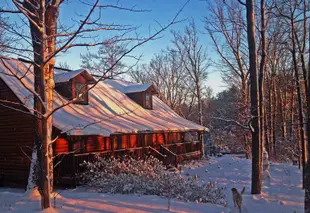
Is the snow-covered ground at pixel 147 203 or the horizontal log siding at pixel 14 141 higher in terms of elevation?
the horizontal log siding at pixel 14 141

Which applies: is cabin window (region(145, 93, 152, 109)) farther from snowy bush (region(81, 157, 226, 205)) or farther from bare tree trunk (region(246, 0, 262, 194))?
bare tree trunk (region(246, 0, 262, 194))

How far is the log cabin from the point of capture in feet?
39.2

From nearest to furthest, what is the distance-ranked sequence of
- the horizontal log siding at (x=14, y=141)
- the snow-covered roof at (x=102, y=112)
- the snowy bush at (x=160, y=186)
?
the snowy bush at (x=160, y=186)
the snow-covered roof at (x=102, y=112)
the horizontal log siding at (x=14, y=141)

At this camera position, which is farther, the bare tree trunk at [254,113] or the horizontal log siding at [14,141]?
the horizontal log siding at [14,141]

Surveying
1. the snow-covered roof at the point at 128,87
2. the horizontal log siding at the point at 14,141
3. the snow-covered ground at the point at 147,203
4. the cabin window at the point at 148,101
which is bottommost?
the snow-covered ground at the point at 147,203

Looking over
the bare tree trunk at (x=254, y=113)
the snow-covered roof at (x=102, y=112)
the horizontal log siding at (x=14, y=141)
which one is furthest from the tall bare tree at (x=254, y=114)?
the horizontal log siding at (x=14, y=141)

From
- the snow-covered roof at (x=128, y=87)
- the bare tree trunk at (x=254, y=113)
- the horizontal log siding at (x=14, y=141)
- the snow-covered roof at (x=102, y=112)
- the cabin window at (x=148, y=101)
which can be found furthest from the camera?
the cabin window at (x=148, y=101)

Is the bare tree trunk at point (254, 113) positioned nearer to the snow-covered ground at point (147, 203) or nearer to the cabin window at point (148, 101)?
the snow-covered ground at point (147, 203)

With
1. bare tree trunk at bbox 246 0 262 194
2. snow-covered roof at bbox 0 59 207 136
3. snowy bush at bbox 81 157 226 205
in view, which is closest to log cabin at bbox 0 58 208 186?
snow-covered roof at bbox 0 59 207 136

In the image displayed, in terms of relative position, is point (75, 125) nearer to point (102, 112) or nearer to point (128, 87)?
point (102, 112)

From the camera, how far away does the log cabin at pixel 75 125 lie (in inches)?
471

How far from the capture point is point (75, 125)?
11.7m

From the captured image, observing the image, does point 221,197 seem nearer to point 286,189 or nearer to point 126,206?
point 126,206

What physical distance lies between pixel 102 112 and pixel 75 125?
362cm
